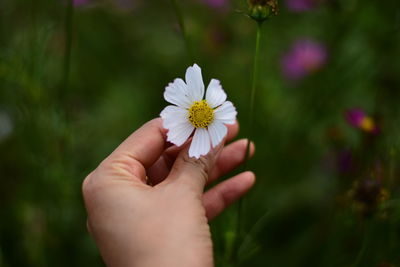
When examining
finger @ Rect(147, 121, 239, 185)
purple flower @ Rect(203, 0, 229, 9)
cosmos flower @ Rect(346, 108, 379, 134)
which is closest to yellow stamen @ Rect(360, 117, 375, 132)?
cosmos flower @ Rect(346, 108, 379, 134)

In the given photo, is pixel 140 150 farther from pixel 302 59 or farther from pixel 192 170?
pixel 302 59

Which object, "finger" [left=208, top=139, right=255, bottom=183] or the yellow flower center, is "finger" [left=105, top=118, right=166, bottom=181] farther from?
"finger" [left=208, top=139, right=255, bottom=183]

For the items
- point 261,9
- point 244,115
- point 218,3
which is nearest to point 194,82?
point 261,9

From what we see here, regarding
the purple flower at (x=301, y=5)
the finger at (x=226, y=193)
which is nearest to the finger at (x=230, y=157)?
the finger at (x=226, y=193)

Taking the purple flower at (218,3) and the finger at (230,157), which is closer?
the finger at (230,157)

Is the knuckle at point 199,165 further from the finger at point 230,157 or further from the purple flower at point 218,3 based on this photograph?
the purple flower at point 218,3

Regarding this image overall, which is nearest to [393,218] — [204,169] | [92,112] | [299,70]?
[204,169]

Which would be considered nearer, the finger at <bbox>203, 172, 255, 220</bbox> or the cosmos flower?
the finger at <bbox>203, 172, 255, 220</bbox>
